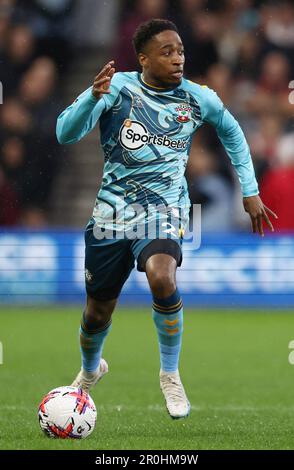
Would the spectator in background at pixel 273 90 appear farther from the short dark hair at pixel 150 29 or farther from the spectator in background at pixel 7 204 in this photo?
the short dark hair at pixel 150 29

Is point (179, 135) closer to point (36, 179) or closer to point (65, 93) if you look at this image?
point (36, 179)

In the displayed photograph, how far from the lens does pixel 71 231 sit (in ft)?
44.2

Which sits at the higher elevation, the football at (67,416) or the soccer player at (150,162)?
the soccer player at (150,162)

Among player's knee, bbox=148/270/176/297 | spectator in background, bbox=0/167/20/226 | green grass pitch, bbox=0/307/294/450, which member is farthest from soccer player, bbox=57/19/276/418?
spectator in background, bbox=0/167/20/226

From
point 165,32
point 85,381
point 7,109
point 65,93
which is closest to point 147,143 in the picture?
point 165,32

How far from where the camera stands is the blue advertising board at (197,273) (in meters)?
13.1

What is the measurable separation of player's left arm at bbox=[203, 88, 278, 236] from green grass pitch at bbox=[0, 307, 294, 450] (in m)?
1.22

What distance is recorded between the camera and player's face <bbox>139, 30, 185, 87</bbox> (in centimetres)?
678

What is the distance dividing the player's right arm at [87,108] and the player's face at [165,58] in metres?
0.27

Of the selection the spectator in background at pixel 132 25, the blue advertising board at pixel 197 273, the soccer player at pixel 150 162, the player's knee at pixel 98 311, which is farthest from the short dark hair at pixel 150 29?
the spectator in background at pixel 132 25

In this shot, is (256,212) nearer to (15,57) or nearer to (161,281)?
(161,281)

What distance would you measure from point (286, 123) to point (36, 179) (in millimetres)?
3027
